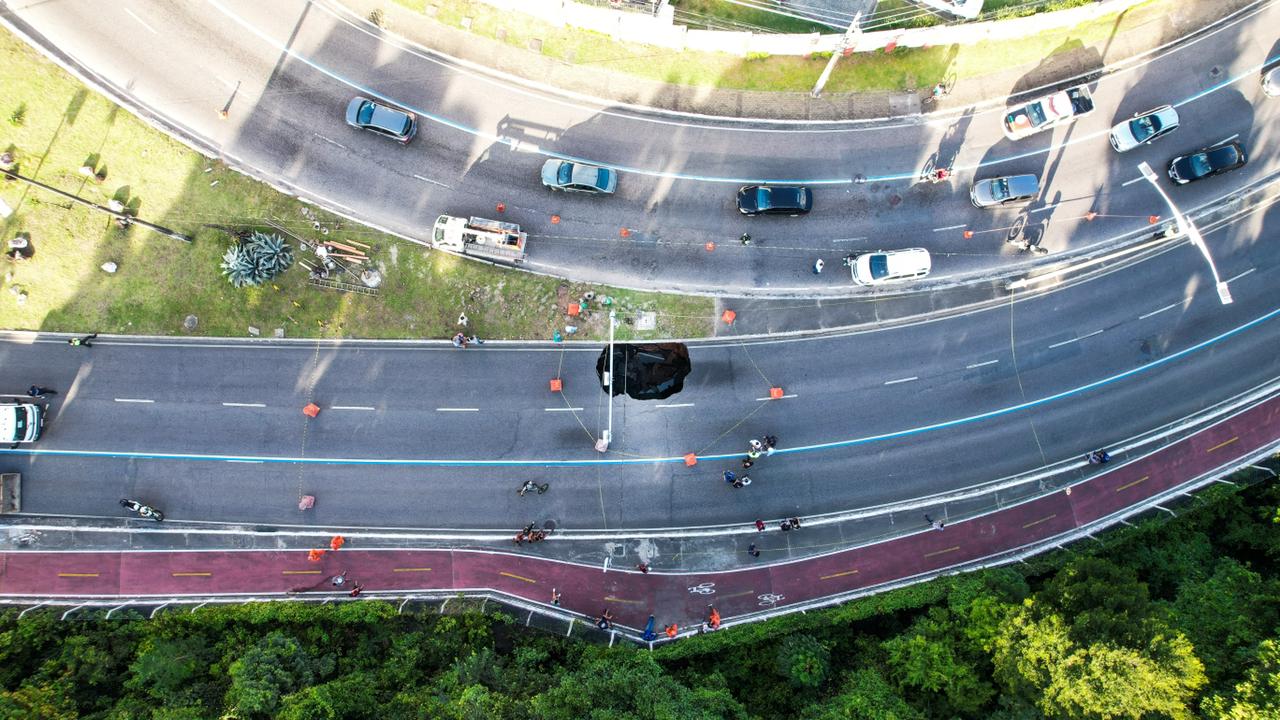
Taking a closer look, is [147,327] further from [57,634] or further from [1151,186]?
[1151,186]

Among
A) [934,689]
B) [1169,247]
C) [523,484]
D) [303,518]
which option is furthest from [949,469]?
[303,518]

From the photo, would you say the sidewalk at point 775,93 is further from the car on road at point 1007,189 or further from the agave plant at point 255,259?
the agave plant at point 255,259

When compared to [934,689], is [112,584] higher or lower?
higher

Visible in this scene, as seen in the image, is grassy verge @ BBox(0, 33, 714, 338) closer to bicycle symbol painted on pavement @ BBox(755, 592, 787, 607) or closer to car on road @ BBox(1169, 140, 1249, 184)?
bicycle symbol painted on pavement @ BBox(755, 592, 787, 607)

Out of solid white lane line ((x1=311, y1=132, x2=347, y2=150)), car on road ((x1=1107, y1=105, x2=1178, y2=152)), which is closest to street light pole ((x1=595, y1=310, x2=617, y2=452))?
solid white lane line ((x1=311, y1=132, x2=347, y2=150))

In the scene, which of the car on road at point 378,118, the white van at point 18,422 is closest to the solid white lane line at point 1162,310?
the car on road at point 378,118

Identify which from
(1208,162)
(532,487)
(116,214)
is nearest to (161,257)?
(116,214)
